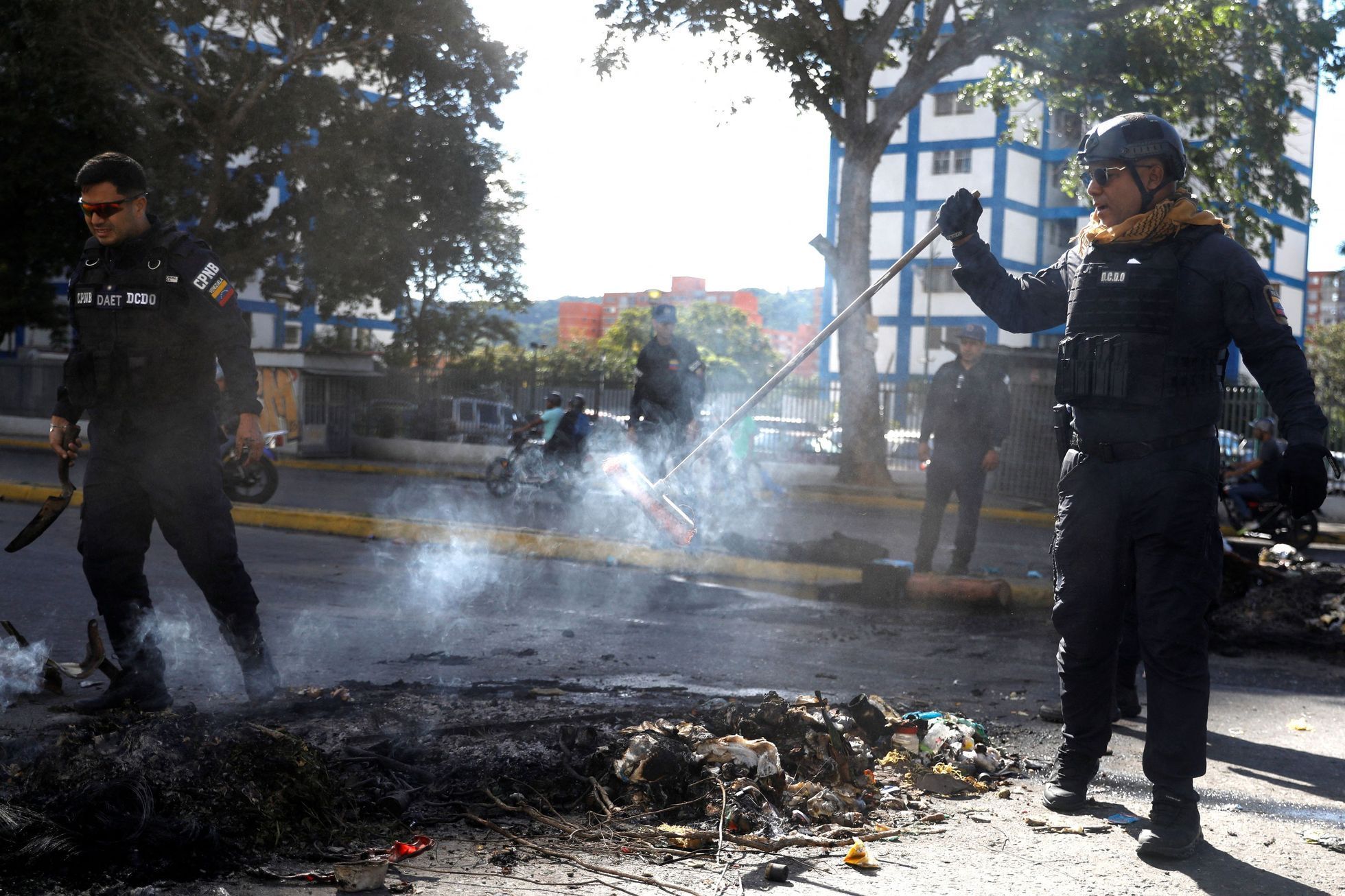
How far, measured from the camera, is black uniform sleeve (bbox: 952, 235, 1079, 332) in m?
3.65

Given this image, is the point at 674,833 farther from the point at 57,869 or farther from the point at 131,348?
the point at 131,348

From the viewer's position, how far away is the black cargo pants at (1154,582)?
10.5 ft

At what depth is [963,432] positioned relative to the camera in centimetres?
762

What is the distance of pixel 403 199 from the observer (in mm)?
22734

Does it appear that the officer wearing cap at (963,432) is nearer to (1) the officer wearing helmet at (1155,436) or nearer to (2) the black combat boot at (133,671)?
(1) the officer wearing helmet at (1155,436)

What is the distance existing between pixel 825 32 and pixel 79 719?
606 inches

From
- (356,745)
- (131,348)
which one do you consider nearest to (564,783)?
(356,745)

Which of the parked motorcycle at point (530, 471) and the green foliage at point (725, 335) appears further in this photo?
the green foliage at point (725, 335)

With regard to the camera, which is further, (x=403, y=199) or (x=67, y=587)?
(x=403, y=199)

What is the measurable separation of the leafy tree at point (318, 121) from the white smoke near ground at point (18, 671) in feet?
57.4

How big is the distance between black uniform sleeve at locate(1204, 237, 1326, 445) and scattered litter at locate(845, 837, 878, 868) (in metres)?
1.54

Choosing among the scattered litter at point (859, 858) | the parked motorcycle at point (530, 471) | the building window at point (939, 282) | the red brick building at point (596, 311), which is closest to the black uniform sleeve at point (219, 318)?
the scattered litter at point (859, 858)

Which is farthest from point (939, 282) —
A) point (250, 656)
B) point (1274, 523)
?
point (250, 656)

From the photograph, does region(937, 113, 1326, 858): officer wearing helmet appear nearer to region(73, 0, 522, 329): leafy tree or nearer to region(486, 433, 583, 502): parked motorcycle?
region(486, 433, 583, 502): parked motorcycle
